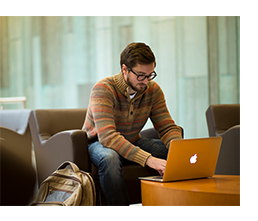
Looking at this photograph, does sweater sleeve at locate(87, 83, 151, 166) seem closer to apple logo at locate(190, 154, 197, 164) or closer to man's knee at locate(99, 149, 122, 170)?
man's knee at locate(99, 149, 122, 170)

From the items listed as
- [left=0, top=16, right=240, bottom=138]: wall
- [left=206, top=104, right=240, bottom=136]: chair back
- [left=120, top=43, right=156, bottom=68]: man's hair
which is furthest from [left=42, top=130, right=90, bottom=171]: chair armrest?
[left=0, top=16, right=240, bottom=138]: wall

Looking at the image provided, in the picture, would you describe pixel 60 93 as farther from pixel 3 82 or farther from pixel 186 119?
pixel 186 119

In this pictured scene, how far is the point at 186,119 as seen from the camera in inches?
120

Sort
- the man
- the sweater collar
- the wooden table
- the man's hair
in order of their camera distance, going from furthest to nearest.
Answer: the sweater collar → the man's hair → the man → the wooden table

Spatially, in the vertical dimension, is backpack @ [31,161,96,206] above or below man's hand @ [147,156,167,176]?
below

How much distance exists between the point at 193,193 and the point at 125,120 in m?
0.74

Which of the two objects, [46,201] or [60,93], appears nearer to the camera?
[46,201]

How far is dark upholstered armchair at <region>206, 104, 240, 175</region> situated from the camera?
74.6 inches

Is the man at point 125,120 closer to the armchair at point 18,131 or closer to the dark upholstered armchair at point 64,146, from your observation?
the dark upholstered armchair at point 64,146

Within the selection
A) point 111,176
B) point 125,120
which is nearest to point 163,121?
point 125,120

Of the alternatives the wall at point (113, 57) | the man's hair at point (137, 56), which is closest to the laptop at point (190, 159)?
the man's hair at point (137, 56)

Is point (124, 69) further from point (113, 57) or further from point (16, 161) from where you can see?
point (113, 57)
